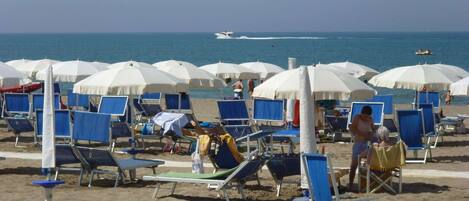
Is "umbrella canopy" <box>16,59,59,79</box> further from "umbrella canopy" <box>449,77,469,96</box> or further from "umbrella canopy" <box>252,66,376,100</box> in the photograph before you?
"umbrella canopy" <box>252,66,376,100</box>

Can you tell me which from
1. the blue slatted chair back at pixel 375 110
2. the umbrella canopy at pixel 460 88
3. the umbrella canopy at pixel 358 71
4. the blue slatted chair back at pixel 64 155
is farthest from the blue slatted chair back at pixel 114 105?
the umbrella canopy at pixel 358 71

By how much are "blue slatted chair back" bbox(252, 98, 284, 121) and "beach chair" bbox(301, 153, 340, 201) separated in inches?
288

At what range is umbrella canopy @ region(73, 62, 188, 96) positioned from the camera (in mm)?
15195

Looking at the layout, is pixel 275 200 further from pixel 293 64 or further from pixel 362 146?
pixel 293 64

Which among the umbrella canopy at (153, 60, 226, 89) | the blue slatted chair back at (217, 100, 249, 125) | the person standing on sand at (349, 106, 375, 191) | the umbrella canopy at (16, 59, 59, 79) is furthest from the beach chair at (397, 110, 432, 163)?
the umbrella canopy at (16, 59, 59, 79)

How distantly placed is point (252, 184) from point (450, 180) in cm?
270

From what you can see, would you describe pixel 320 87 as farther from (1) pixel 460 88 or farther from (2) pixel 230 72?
(2) pixel 230 72

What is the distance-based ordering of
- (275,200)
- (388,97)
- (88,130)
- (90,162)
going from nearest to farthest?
(275,200) → (90,162) → (88,130) → (388,97)

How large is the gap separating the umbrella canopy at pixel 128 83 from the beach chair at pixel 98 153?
6.22ft

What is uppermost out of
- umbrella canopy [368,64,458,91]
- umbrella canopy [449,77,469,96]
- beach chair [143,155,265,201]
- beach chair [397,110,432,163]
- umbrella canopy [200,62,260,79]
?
umbrella canopy [200,62,260,79]

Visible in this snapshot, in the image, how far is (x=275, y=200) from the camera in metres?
10.7

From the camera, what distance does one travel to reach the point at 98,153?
11352mm

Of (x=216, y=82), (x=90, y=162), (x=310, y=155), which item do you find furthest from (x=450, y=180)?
(x=216, y=82)

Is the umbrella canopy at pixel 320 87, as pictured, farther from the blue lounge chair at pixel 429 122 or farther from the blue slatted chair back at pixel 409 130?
the blue lounge chair at pixel 429 122
